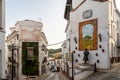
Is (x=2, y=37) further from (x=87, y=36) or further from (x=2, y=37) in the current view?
(x=87, y=36)

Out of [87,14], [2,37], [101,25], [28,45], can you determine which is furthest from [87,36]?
[28,45]

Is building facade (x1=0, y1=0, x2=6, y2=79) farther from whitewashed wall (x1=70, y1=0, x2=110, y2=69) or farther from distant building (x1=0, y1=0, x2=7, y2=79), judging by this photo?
whitewashed wall (x1=70, y1=0, x2=110, y2=69)

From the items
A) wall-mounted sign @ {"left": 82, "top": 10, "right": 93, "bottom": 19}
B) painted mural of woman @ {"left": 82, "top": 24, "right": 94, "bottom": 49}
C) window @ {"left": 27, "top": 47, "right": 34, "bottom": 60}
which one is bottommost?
window @ {"left": 27, "top": 47, "right": 34, "bottom": 60}

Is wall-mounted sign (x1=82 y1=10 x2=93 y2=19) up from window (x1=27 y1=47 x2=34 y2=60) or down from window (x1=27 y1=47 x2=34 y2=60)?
up

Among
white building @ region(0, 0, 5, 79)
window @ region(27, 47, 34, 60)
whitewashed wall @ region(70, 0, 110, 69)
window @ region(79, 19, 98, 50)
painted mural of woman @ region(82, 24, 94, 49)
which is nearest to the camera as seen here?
white building @ region(0, 0, 5, 79)

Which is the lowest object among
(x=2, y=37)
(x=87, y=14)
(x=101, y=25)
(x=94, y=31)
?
(x=2, y=37)

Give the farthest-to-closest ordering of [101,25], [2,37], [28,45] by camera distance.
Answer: [28,45] < [101,25] < [2,37]

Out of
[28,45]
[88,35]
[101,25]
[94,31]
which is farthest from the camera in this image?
[28,45]

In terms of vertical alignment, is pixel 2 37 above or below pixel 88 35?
below

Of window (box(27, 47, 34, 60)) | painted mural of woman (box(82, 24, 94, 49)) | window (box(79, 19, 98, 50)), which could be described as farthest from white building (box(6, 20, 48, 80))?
painted mural of woman (box(82, 24, 94, 49))

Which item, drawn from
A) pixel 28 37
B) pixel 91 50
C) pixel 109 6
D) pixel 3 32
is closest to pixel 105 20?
pixel 109 6

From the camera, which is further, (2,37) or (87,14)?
(87,14)

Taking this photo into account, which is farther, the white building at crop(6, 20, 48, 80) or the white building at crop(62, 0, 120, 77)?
the white building at crop(6, 20, 48, 80)

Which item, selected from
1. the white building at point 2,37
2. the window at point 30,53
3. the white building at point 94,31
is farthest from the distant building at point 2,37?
the window at point 30,53
